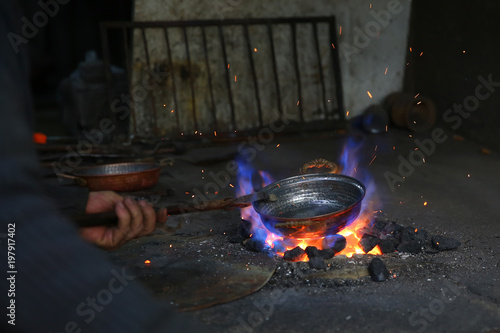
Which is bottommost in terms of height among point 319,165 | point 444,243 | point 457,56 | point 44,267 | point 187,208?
point 444,243

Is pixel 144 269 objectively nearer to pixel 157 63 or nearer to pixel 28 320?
pixel 28 320

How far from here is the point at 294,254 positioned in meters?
2.95

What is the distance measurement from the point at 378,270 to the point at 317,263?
329mm

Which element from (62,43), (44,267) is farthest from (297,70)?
(62,43)

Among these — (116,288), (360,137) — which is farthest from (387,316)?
(360,137)

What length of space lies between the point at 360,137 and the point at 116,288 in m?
5.99

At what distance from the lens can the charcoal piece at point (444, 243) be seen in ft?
10.2

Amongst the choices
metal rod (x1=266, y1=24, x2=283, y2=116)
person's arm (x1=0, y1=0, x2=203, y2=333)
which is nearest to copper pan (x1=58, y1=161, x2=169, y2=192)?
metal rod (x1=266, y1=24, x2=283, y2=116)

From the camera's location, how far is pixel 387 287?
2.64 meters

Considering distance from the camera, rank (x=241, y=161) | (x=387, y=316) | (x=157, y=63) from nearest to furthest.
A: (x=387, y=316) → (x=241, y=161) → (x=157, y=63)

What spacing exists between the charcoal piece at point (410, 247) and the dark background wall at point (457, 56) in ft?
11.9

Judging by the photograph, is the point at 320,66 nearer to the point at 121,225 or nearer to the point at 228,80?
the point at 228,80

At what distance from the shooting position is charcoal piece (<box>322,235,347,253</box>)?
302 centimetres

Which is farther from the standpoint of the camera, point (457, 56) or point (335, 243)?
point (457, 56)
